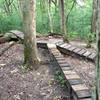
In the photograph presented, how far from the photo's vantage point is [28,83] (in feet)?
13.1

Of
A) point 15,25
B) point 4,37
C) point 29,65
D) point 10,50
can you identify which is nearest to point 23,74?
point 29,65

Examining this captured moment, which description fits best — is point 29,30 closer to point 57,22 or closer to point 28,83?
point 28,83

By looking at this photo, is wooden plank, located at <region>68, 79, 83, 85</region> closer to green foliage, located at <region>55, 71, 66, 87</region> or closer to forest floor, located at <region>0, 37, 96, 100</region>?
forest floor, located at <region>0, 37, 96, 100</region>

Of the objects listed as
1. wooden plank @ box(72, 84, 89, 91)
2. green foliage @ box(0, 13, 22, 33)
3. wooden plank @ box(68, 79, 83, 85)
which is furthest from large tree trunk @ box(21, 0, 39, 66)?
green foliage @ box(0, 13, 22, 33)

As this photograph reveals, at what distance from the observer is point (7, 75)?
14.3 ft

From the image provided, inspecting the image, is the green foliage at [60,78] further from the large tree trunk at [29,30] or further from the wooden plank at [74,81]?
the large tree trunk at [29,30]

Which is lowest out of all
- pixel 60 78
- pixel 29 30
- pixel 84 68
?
pixel 84 68

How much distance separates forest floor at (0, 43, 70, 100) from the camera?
11.5ft

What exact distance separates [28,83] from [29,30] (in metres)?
1.11

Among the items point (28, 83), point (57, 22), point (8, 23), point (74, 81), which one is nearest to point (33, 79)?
point (28, 83)

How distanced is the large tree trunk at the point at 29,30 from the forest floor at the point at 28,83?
262 millimetres

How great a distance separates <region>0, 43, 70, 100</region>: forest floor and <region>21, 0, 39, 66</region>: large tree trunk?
26 centimetres

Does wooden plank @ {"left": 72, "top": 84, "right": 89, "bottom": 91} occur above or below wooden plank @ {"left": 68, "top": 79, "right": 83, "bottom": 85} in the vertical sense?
above

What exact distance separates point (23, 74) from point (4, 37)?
9.78ft
